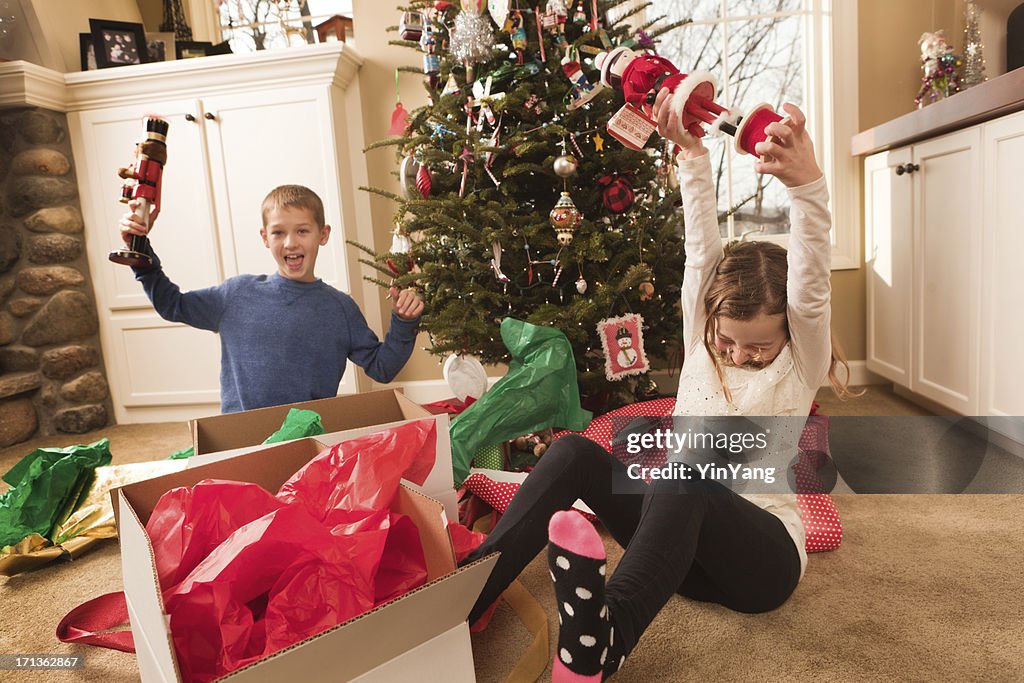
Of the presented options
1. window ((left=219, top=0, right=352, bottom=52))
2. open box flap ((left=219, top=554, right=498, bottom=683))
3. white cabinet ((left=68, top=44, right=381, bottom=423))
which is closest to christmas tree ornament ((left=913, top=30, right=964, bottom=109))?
white cabinet ((left=68, top=44, right=381, bottom=423))

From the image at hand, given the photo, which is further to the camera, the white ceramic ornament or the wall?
the wall

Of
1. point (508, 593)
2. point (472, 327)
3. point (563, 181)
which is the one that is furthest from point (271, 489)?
point (563, 181)

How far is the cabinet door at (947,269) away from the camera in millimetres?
1859

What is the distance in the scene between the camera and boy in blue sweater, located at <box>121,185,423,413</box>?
1637 millimetres

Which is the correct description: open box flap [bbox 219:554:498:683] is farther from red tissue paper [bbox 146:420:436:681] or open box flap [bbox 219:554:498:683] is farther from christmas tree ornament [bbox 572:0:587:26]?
christmas tree ornament [bbox 572:0:587:26]

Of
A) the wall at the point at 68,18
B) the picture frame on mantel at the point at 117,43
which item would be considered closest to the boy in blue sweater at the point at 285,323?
the picture frame on mantel at the point at 117,43

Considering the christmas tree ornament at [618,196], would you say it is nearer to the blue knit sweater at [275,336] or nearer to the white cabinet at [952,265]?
the blue knit sweater at [275,336]

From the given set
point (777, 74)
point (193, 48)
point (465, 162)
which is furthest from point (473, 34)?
point (193, 48)

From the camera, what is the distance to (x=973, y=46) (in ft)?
7.30

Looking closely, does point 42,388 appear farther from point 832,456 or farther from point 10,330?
point 832,456

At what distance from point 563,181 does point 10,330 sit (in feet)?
7.72

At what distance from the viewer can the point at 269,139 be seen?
8.79 feet

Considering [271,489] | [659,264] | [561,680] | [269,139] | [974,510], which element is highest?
[269,139]

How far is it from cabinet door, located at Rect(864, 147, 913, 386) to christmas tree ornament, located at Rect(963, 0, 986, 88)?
0.33m
